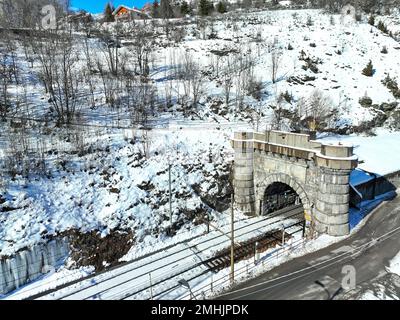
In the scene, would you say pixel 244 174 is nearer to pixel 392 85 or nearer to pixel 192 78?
pixel 192 78

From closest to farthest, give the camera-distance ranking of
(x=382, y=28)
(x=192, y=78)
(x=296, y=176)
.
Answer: (x=296, y=176), (x=192, y=78), (x=382, y=28)

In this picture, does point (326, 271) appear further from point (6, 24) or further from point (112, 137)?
point (6, 24)

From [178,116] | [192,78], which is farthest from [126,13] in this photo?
[178,116]

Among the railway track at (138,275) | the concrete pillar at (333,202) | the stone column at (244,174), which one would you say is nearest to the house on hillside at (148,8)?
the stone column at (244,174)

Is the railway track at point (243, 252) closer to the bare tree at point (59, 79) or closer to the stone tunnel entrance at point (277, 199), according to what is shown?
the stone tunnel entrance at point (277, 199)

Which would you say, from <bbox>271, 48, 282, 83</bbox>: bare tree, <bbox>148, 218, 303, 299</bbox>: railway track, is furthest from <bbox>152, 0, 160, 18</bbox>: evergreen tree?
<bbox>148, 218, 303, 299</bbox>: railway track
